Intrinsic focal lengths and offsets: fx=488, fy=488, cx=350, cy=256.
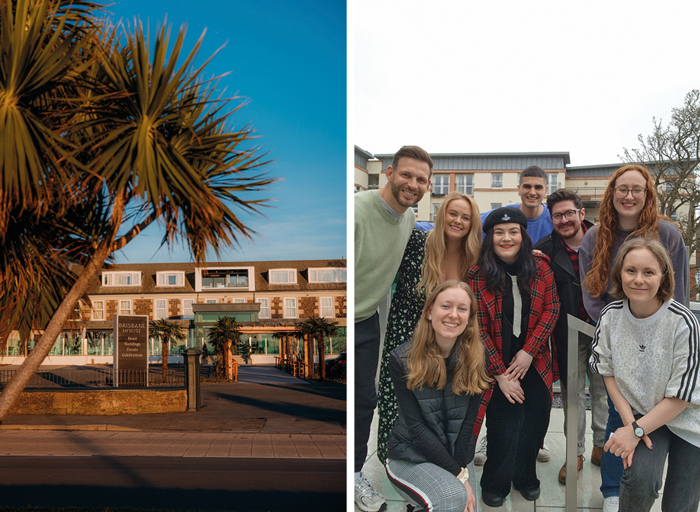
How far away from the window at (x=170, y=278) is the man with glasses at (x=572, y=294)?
450 centimetres

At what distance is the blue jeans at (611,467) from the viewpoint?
7.65ft

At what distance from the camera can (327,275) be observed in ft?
22.0

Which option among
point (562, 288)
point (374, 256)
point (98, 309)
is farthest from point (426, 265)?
point (98, 309)

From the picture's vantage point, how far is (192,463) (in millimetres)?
5527

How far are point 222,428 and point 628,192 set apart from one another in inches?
224

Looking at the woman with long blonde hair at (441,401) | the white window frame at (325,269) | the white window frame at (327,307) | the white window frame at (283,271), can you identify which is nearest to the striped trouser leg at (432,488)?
the woman with long blonde hair at (441,401)

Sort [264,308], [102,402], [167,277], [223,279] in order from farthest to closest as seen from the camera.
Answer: [264,308]
[223,279]
[167,277]
[102,402]

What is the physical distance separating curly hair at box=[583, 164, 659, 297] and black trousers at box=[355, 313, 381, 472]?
46.2 inches

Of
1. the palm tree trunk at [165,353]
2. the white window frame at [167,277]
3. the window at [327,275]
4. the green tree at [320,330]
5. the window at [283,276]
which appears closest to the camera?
the white window frame at [167,277]

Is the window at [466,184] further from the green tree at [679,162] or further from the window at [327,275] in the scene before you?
the window at [327,275]

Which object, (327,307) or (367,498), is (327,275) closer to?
(327,307)

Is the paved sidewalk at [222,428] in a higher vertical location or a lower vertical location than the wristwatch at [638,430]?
lower

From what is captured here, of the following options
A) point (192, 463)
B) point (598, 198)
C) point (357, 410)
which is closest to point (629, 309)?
point (598, 198)

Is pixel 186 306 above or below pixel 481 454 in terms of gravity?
above
